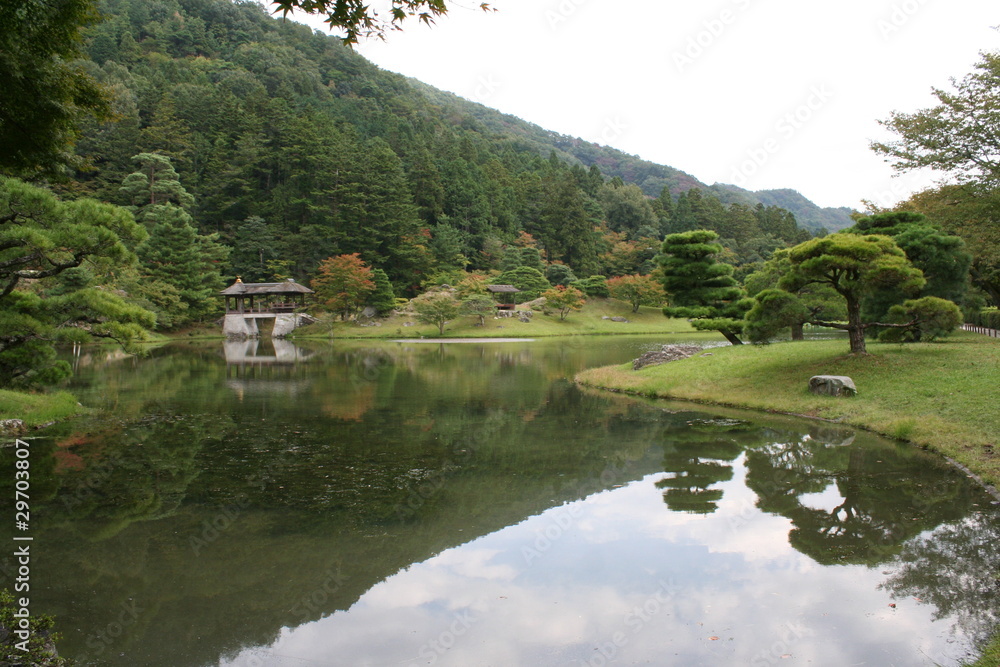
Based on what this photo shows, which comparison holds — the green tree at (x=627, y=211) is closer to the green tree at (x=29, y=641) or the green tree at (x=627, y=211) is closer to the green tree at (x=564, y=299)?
the green tree at (x=564, y=299)

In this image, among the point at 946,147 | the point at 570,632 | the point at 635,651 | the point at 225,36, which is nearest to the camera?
the point at 635,651

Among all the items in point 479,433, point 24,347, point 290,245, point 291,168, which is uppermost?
point 291,168

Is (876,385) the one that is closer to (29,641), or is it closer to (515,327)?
(29,641)

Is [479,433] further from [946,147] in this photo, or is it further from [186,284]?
[186,284]

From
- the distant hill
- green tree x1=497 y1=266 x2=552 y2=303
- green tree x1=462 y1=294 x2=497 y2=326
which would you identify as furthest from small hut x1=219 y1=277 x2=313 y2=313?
the distant hill

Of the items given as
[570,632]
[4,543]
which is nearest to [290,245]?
[4,543]

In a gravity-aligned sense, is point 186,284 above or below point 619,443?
above

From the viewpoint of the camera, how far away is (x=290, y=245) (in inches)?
1921

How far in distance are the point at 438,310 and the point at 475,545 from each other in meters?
34.0

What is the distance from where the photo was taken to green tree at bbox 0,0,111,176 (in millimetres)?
4484

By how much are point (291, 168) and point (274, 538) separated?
52535 mm

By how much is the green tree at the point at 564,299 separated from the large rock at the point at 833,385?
104 feet

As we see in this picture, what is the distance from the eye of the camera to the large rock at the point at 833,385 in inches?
475

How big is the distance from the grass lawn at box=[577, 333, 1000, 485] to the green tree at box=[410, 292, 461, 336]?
2220 centimetres
